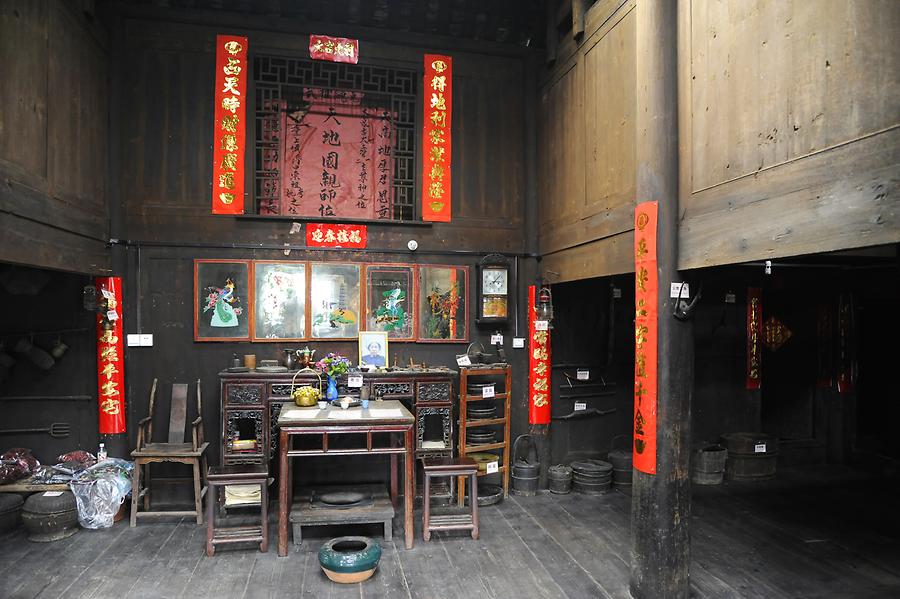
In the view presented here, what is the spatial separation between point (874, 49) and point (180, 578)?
4.62 m

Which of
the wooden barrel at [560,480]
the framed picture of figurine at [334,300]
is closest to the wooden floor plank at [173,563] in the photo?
the framed picture of figurine at [334,300]

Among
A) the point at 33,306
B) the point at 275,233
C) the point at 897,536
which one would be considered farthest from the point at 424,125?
the point at 897,536

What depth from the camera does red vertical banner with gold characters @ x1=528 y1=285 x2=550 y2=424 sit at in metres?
5.58

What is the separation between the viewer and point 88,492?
14.5 ft

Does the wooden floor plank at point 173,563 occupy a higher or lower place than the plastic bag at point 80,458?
lower

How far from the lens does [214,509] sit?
13.1 feet

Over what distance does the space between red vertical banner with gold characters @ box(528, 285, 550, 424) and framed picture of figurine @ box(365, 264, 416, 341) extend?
4.02 feet

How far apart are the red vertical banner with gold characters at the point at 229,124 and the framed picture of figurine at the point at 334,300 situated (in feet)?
3.19

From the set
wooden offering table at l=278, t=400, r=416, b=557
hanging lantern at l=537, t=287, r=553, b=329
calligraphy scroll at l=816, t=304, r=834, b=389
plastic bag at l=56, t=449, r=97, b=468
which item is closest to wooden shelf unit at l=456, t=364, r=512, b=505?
hanging lantern at l=537, t=287, r=553, b=329

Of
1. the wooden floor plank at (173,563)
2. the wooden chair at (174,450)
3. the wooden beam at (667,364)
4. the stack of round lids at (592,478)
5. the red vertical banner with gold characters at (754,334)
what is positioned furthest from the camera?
the red vertical banner with gold characters at (754,334)

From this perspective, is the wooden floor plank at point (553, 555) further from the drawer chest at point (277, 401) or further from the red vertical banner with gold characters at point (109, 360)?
the red vertical banner with gold characters at point (109, 360)

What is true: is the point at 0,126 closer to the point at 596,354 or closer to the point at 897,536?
the point at 596,354

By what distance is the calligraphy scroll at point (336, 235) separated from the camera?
5375 mm

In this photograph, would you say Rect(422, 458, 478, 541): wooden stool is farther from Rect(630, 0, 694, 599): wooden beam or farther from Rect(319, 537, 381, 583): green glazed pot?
Rect(630, 0, 694, 599): wooden beam
